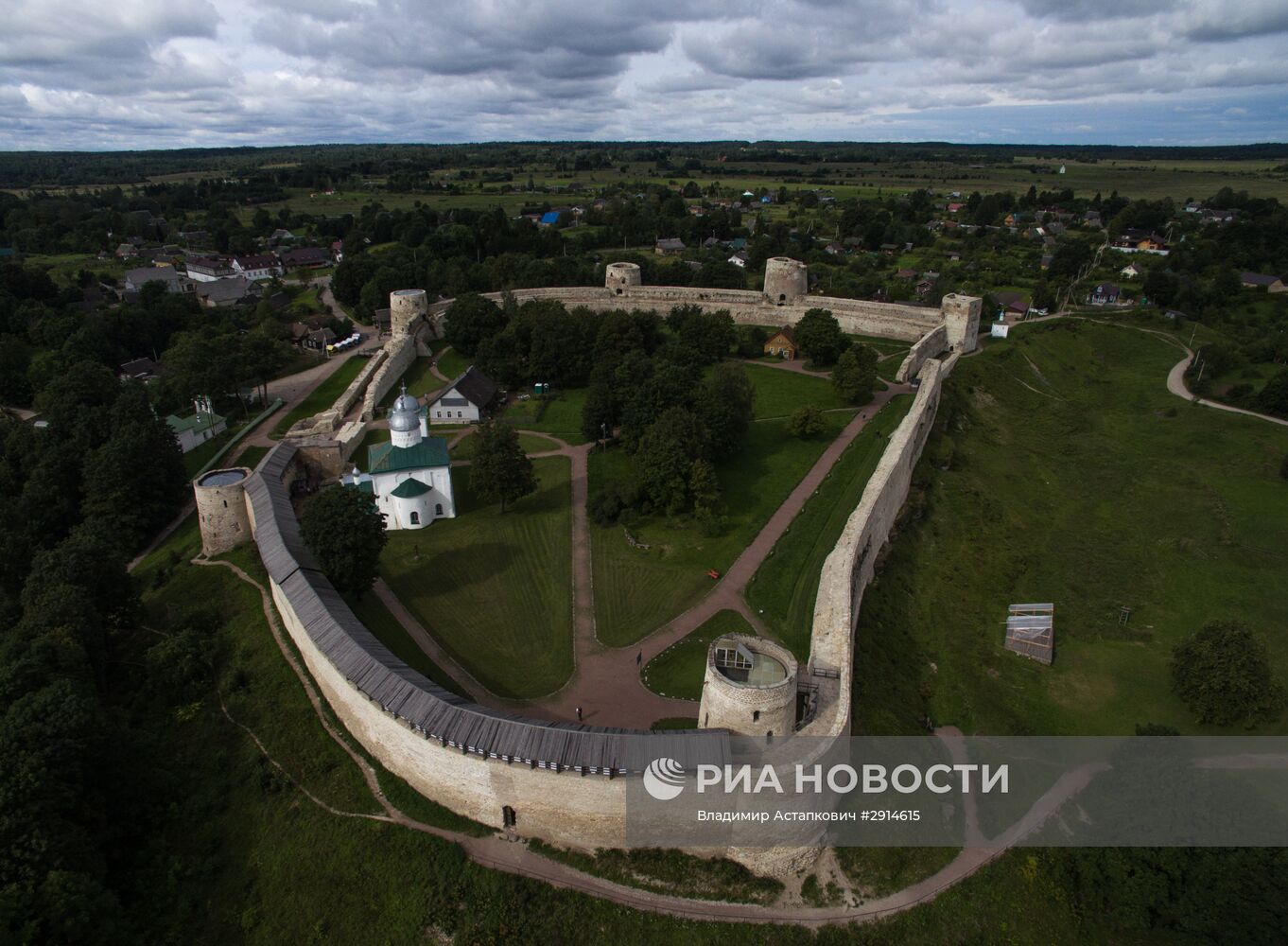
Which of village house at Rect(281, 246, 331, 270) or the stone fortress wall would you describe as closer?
the stone fortress wall

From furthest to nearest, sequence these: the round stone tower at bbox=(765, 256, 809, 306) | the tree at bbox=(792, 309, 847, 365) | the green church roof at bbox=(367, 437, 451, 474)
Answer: the round stone tower at bbox=(765, 256, 809, 306), the tree at bbox=(792, 309, 847, 365), the green church roof at bbox=(367, 437, 451, 474)

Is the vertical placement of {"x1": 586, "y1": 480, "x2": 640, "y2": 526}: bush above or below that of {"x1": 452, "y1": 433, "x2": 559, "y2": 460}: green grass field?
above

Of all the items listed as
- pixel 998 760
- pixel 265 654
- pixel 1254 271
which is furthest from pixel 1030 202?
pixel 265 654

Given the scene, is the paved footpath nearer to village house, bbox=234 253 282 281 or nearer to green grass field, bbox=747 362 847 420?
green grass field, bbox=747 362 847 420

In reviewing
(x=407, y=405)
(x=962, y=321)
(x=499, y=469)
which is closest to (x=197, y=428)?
(x=407, y=405)

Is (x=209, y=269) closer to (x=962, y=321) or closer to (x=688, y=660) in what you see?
(x=962, y=321)

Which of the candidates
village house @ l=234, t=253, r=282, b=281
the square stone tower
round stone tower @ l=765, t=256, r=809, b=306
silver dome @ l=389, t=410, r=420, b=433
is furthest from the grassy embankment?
village house @ l=234, t=253, r=282, b=281

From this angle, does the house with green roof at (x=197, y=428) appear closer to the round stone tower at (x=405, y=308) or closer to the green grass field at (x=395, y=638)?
the round stone tower at (x=405, y=308)

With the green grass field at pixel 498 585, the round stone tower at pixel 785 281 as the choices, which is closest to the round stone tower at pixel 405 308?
the green grass field at pixel 498 585
